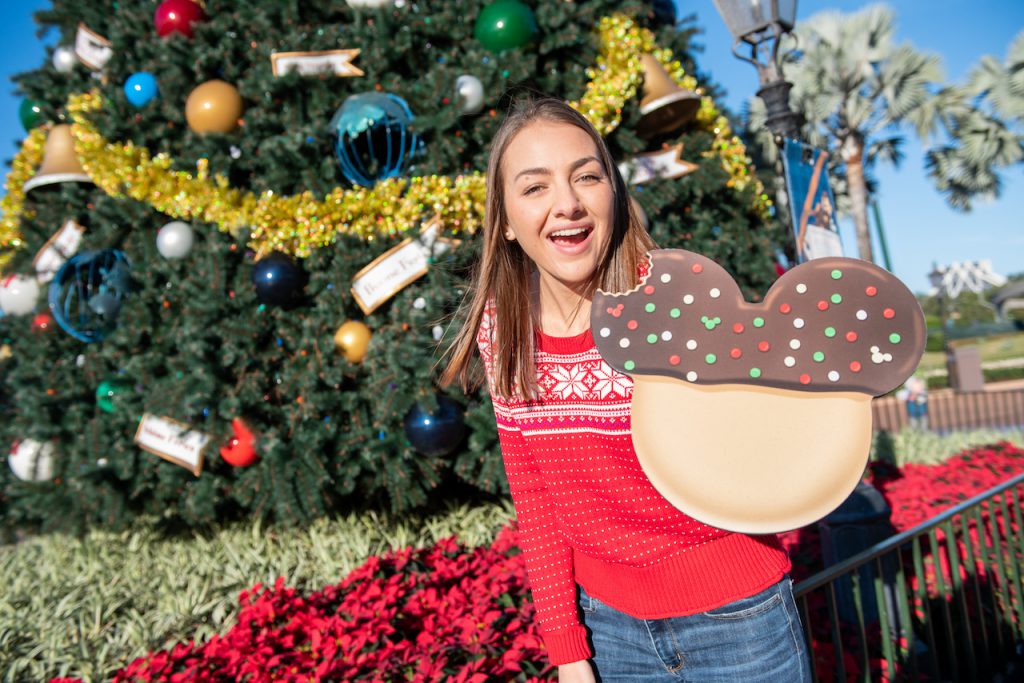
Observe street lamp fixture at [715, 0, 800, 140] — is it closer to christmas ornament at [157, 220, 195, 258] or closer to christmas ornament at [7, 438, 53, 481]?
christmas ornament at [157, 220, 195, 258]

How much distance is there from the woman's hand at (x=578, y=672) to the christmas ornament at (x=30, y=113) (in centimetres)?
637

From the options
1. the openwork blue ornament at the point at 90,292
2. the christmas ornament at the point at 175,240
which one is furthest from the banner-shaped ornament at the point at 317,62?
the openwork blue ornament at the point at 90,292

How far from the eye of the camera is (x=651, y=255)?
3.98 feet

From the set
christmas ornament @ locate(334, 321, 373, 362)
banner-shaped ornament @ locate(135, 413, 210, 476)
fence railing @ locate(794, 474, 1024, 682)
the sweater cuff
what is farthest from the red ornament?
fence railing @ locate(794, 474, 1024, 682)

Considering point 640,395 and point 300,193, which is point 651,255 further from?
point 300,193

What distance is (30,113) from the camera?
573 centimetres

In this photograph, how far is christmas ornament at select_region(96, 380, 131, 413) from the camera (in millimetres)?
4773

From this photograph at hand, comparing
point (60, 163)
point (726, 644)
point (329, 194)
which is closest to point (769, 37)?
point (329, 194)

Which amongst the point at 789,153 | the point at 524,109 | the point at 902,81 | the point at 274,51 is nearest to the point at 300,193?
the point at 274,51

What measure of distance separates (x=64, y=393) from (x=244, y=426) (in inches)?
74.4

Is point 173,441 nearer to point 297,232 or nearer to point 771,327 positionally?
point 297,232

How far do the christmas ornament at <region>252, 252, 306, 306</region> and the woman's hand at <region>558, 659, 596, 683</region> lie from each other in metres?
3.29

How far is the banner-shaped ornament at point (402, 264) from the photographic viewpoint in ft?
13.4

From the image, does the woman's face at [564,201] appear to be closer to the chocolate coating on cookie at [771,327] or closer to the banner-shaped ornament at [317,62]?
the chocolate coating on cookie at [771,327]
